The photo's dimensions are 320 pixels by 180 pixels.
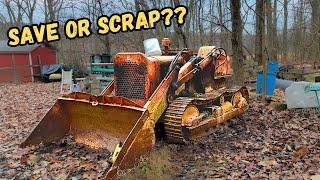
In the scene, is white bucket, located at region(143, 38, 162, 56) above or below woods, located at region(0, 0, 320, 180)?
above

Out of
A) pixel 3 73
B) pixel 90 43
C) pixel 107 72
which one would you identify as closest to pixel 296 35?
pixel 90 43

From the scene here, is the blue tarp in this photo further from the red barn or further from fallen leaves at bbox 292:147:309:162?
fallen leaves at bbox 292:147:309:162

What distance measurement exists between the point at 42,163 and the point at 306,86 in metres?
5.60

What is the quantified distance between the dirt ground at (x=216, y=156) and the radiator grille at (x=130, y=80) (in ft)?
3.05

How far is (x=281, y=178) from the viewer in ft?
16.7

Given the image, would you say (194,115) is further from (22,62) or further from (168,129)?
(22,62)

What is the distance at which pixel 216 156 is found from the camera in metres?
6.01

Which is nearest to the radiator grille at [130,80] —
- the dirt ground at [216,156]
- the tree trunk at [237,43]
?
the dirt ground at [216,156]

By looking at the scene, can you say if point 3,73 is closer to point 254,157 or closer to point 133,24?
point 133,24

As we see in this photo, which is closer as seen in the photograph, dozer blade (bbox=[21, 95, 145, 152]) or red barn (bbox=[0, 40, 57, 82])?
dozer blade (bbox=[21, 95, 145, 152])

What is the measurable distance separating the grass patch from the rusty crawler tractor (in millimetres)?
181

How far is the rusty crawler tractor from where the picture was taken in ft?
18.7

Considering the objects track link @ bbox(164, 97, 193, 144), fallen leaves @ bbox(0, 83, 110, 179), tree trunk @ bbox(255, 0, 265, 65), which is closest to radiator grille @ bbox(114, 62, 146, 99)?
track link @ bbox(164, 97, 193, 144)

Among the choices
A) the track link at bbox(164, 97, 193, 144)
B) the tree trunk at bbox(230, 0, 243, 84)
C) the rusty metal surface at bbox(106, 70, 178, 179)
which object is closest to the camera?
the rusty metal surface at bbox(106, 70, 178, 179)
